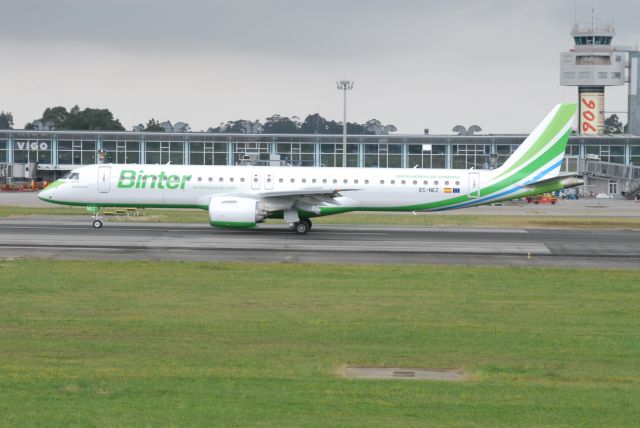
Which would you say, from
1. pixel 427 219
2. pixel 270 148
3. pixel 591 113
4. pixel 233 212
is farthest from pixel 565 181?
pixel 591 113

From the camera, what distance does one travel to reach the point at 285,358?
16734 millimetres

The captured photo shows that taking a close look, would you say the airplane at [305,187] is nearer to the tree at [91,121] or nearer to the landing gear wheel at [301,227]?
the landing gear wheel at [301,227]

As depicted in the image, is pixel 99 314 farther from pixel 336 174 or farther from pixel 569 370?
pixel 336 174

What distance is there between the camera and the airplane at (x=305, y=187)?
44688 millimetres

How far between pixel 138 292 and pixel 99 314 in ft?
11.3

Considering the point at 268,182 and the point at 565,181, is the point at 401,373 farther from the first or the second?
the point at 565,181

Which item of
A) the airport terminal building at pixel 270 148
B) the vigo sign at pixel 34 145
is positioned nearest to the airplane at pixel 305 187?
the airport terminal building at pixel 270 148

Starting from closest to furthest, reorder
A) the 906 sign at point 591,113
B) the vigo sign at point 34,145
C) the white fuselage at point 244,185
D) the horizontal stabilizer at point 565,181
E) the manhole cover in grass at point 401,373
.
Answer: the manhole cover in grass at point 401,373 < the white fuselage at point 244,185 < the horizontal stabilizer at point 565,181 < the vigo sign at point 34,145 < the 906 sign at point 591,113

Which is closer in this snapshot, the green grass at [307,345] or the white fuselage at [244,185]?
the green grass at [307,345]

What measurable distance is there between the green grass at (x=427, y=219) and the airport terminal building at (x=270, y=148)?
174 feet

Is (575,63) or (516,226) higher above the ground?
(575,63)

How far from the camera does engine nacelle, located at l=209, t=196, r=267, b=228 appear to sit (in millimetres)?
42125

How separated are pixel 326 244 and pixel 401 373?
78.0 ft

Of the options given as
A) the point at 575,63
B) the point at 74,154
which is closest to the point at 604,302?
the point at 74,154
